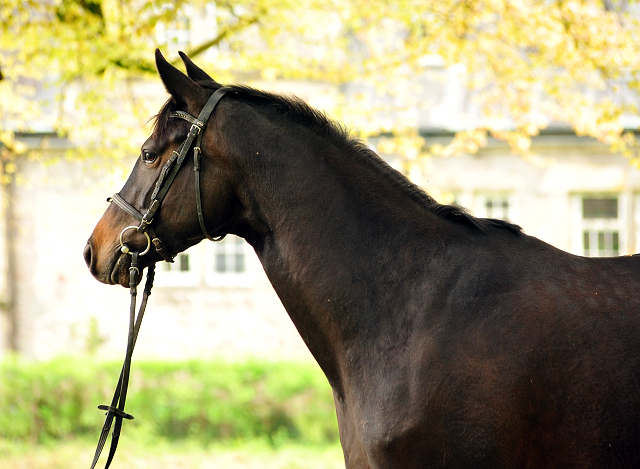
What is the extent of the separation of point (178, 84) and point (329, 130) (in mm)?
685

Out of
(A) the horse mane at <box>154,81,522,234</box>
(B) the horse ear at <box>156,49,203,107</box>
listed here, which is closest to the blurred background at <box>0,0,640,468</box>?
(A) the horse mane at <box>154,81,522,234</box>

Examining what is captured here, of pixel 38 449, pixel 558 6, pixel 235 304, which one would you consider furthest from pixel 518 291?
pixel 235 304

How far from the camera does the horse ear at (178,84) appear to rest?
2.59 meters

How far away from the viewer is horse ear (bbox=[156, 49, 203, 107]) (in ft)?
8.50

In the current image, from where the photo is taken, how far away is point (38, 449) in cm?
→ 896

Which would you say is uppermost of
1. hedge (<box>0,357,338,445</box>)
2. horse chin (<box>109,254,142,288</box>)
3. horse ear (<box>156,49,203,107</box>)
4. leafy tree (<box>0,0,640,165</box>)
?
leafy tree (<box>0,0,640,165</box>)

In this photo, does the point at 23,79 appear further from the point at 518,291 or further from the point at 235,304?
the point at 518,291

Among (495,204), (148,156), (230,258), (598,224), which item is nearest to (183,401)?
(230,258)

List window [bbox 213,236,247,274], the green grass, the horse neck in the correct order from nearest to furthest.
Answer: the horse neck → the green grass → window [bbox 213,236,247,274]

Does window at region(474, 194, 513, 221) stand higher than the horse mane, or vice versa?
window at region(474, 194, 513, 221)

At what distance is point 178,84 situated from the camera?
263cm

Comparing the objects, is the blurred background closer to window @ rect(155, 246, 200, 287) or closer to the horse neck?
window @ rect(155, 246, 200, 287)

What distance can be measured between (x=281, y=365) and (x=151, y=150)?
7122mm

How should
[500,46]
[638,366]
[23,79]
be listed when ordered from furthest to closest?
[23,79] → [500,46] → [638,366]
